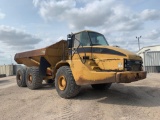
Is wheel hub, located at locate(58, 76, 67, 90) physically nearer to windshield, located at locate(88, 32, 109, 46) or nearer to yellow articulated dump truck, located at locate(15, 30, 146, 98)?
yellow articulated dump truck, located at locate(15, 30, 146, 98)

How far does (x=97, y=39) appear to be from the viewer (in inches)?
376

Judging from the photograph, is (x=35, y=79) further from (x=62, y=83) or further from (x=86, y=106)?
(x=86, y=106)

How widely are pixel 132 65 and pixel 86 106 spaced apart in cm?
215

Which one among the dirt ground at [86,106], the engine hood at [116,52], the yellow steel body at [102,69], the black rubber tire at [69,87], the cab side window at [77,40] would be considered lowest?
the dirt ground at [86,106]

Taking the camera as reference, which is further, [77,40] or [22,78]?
[22,78]

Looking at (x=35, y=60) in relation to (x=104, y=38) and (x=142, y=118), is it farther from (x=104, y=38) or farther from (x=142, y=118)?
(x=142, y=118)

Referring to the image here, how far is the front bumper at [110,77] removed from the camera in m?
7.74

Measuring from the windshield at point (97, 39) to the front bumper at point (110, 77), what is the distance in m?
1.42

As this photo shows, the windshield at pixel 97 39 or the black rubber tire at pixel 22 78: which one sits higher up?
the windshield at pixel 97 39

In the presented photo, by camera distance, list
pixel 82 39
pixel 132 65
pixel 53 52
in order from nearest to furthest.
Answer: pixel 132 65, pixel 82 39, pixel 53 52

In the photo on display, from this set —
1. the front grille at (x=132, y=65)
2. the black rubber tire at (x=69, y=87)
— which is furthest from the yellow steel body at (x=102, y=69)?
the black rubber tire at (x=69, y=87)

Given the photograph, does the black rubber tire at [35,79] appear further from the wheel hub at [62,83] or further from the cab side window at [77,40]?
the cab side window at [77,40]

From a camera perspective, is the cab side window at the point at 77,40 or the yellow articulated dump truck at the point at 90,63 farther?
the cab side window at the point at 77,40

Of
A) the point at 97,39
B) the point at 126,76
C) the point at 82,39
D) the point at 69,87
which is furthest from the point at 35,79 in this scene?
the point at 126,76
